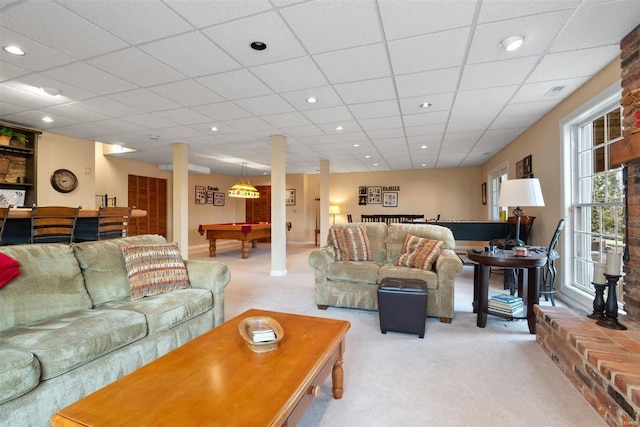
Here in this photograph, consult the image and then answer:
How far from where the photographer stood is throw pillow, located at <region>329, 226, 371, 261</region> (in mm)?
3572

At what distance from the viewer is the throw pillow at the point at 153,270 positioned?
227 cm

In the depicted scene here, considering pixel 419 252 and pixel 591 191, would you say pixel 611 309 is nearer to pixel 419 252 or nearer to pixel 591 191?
pixel 419 252

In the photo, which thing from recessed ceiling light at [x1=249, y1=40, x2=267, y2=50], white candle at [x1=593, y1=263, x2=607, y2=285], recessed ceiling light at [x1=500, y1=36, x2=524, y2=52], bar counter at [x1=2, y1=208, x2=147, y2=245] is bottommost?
white candle at [x1=593, y1=263, x2=607, y2=285]

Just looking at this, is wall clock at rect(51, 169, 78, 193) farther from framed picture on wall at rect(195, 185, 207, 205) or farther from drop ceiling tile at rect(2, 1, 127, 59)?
framed picture on wall at rect(195, 185, 207, 205)

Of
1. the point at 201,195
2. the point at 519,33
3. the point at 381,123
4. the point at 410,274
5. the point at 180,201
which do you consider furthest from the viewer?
the point at 201,195

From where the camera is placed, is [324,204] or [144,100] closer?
[144,100]

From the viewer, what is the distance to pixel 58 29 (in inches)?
85.0

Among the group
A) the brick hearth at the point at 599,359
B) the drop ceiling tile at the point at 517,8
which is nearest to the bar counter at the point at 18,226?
the drop ceiling tile at the point at 517,8

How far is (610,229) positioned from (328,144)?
13.7 feet

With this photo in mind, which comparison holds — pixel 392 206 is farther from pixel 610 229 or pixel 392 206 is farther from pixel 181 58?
pixel 181 58

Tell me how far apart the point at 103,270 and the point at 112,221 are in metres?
1.97

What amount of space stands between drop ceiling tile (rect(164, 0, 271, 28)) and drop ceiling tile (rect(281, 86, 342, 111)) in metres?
1.28

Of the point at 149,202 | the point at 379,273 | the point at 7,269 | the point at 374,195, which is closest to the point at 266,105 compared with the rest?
the point at 379,273

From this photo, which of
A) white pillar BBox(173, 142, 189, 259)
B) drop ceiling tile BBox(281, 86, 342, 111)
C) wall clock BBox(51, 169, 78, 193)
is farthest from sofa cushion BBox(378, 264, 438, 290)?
wall clock BBox(51, 169, 78, 193)
